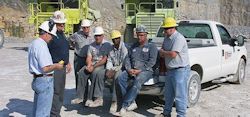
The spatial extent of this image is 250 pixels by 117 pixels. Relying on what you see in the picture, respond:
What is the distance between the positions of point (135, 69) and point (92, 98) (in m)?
0.94

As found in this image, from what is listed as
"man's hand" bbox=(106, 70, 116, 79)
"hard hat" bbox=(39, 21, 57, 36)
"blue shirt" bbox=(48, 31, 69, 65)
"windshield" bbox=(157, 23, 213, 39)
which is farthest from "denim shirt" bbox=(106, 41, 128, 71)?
"windshield" bbox=(157, 23, 213, 39)

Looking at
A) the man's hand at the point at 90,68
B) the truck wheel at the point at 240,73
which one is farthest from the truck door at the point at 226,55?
the man's hand at the point at 90,68

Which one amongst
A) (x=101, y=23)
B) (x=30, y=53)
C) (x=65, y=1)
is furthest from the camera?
(x=101, y=23)

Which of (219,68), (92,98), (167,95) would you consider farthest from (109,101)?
(219,68)

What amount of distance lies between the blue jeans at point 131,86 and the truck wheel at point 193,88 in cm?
104

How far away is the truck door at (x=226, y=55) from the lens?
9.98m

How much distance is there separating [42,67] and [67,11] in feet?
45.2

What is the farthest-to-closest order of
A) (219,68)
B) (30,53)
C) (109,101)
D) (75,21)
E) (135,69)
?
(75,21) → (219,68) → (109,101) → (135,69) → (30,53)

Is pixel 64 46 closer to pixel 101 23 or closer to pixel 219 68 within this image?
pixel 219 68

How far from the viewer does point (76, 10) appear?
19297 mm

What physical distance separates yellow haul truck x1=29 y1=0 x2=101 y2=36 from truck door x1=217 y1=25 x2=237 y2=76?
9853 millimetres

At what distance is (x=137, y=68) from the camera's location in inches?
301

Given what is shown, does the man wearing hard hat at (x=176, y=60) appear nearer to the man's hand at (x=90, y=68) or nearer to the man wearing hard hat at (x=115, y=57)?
the man wearing hard hat at (x=115, y=57)

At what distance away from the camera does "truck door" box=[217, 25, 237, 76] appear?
9.98 metres
